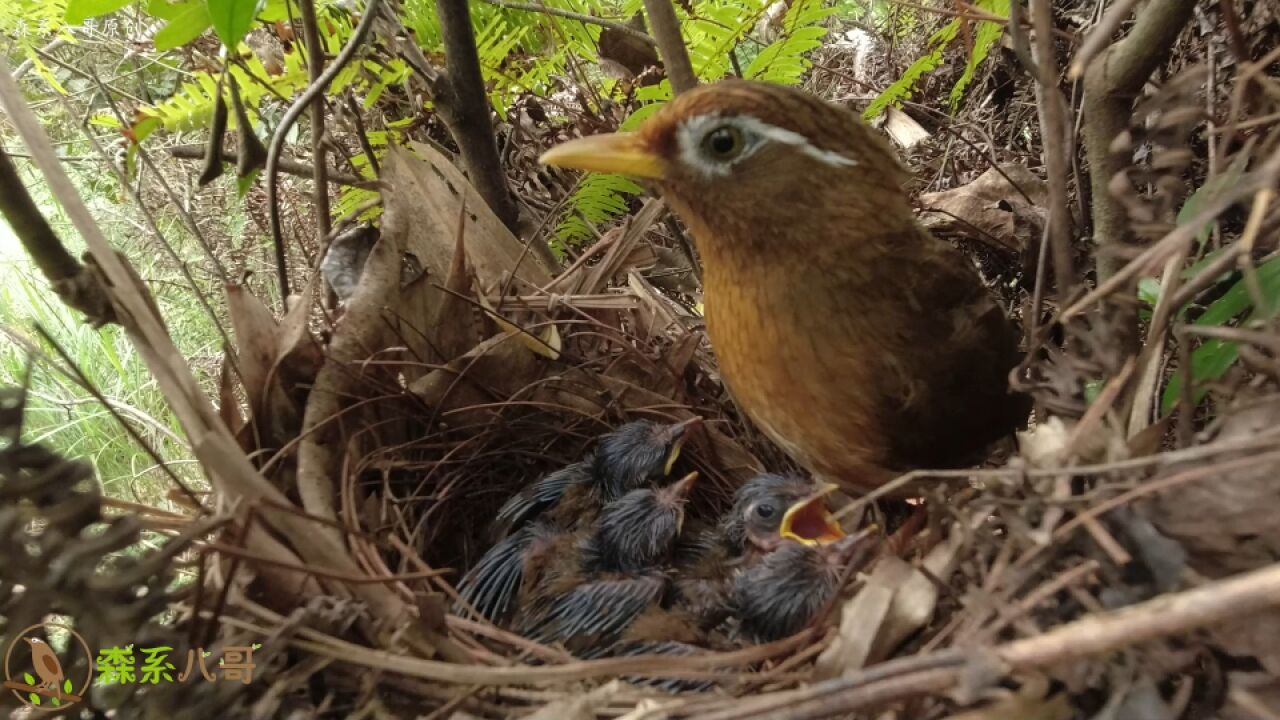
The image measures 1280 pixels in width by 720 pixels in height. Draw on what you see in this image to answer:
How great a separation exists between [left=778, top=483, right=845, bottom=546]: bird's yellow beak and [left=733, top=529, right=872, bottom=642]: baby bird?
0.26 ft

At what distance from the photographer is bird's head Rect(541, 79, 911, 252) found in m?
1.19

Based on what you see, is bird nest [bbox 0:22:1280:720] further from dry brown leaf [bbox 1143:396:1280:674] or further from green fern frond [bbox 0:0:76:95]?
green fern frond [bbox 0:0:76:95]

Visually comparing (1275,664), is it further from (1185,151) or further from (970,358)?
(970,358)

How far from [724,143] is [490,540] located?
36.0 inches

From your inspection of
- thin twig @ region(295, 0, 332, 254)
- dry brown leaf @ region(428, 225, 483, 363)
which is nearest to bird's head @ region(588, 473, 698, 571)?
dry brown leaf @ region(428, 225, 483, 363)

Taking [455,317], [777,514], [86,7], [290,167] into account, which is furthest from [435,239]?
[777,514]

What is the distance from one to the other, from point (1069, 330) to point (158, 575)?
903 millimetres

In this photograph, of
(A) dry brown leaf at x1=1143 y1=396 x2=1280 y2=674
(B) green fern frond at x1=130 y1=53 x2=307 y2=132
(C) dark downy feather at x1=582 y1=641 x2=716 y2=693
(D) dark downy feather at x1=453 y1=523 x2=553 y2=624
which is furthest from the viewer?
(B) green fern frond at x1=130 y1=53 x2=307 y2=132

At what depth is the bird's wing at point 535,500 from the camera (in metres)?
1.57

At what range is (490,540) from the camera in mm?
1594

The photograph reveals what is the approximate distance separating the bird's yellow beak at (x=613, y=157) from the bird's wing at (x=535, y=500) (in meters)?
0.65

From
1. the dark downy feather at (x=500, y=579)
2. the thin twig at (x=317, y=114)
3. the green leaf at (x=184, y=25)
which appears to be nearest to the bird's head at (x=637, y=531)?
the dark downy feather at (x=500, y=579)

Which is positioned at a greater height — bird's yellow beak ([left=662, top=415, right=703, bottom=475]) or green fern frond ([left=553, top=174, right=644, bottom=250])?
green fern frond ([left=553, top=174, right=644, bottom=250])

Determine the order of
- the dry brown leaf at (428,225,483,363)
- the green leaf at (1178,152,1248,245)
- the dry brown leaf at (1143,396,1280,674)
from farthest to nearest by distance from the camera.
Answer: the dry brown leaf at (428,225,483,363), the green leaf at (1178,152,1248,245), the dry brown leaf at (1143,396,1280,674)
